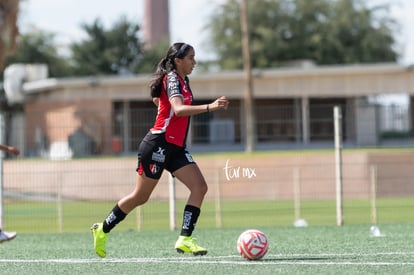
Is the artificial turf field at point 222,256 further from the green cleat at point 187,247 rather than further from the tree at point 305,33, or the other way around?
the tree at point 305,33

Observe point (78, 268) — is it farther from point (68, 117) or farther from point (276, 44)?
point (276, 44)

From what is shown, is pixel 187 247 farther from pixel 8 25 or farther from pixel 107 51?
pixel 107 51

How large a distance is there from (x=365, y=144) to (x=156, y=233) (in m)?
13.4

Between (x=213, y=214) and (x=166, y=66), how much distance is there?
15459mm

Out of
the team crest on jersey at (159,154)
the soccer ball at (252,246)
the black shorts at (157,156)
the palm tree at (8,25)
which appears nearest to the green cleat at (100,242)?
the black shorts at (157,156)

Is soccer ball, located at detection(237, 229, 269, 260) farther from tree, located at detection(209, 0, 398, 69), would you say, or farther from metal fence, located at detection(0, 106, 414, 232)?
tree, located at detection(209, 0, 398, 69)

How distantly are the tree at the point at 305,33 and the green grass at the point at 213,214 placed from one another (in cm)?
4451

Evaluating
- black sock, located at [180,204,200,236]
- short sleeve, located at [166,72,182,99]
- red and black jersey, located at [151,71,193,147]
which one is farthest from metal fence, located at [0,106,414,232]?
short sleeve, located at [166,72,182,99]

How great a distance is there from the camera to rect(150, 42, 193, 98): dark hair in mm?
9641

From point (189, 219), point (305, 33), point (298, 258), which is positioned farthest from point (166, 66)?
point (305, 33)

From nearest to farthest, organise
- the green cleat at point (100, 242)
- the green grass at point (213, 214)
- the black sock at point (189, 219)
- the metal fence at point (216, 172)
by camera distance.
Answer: the black sock at point (189, 219) < the green cleat at point (100, 242) < the green grass at point (213, 214) < the metal fence at point (216, 172)

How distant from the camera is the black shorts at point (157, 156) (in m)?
9.57

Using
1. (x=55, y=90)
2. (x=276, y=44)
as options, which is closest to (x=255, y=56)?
(x=276, y=44)

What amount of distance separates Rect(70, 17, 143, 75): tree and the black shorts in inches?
2397
